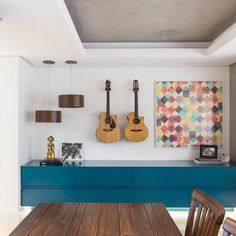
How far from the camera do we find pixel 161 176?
12.1ft

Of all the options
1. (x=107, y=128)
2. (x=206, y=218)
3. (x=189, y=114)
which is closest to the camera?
(x=206, y=218)

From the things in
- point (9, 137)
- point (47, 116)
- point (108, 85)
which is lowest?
point (9, 137)

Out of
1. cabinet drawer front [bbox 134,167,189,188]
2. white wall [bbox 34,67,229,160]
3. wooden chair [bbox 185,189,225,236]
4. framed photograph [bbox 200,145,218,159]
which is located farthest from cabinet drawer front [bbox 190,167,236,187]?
wooden chair [bbox 185,189,225,236]

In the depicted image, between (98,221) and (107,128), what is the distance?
2.49 meters

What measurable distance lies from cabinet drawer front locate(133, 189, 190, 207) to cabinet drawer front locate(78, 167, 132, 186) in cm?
24

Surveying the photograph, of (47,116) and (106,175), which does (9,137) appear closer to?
(47,116)

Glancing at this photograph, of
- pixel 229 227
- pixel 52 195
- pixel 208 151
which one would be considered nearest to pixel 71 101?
pixel 52 195

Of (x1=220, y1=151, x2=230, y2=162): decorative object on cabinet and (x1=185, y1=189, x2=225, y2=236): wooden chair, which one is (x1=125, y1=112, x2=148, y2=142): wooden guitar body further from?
(x1=185, y1=189, x2=225, y2=236): wooden chair

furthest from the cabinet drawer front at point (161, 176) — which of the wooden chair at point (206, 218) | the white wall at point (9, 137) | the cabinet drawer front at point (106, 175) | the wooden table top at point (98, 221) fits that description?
the wooden chair at point (206, 218)

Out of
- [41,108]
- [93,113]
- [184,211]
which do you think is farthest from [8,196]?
[184,211]

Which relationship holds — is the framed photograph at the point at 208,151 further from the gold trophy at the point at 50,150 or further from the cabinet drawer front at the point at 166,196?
the gold trophy at the point at 50,150

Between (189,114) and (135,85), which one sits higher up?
(135,85)

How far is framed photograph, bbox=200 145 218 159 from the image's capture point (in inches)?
157

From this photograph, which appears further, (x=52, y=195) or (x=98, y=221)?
(x=52, y=195)
